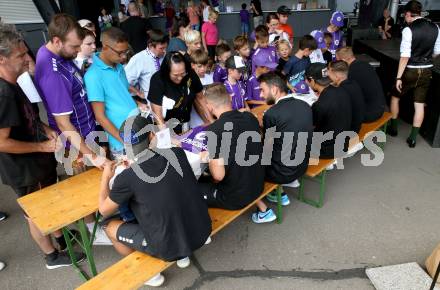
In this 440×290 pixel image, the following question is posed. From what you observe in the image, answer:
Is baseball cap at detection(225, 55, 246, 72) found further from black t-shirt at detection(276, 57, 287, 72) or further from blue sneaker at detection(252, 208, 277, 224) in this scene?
blue sneaker at detection(252, 208, 277, 224)

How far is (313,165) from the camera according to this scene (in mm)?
3186

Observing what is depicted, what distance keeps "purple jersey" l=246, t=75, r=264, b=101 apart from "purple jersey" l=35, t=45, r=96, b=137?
221 cm

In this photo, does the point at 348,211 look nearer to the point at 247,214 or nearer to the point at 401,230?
the point at 401,230

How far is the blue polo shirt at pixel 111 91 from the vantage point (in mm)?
2432

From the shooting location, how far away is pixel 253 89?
4.12 m

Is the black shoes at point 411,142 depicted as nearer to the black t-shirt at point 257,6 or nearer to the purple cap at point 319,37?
the purple cap at point 319,37

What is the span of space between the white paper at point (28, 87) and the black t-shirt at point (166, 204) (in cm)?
99

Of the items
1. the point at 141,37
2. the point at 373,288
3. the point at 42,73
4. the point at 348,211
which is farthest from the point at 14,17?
the point at 373,288

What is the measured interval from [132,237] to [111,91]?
1109 mm

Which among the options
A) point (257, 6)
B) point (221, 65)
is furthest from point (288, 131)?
point (257, 6)

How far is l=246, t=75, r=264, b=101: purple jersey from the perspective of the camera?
13.5 ft

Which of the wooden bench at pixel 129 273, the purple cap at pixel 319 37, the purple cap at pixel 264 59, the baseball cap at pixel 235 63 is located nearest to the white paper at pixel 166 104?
the baseball cap at pixel 235 63

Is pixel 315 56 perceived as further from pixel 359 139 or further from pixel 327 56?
pixel 359 139

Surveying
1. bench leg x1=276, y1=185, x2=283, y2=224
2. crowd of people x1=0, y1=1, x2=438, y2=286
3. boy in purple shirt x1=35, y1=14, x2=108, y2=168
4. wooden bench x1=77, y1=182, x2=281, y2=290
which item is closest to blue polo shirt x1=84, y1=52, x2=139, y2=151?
crowd of people x1=0, y1=1, x2=438, y2=286
